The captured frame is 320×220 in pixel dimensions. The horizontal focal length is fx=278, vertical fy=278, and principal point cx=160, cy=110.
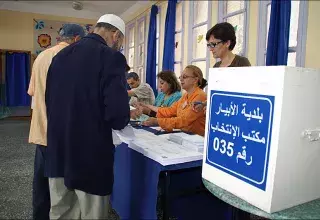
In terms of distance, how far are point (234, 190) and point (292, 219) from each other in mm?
167

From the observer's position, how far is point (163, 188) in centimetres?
138

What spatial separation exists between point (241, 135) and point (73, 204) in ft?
3.13

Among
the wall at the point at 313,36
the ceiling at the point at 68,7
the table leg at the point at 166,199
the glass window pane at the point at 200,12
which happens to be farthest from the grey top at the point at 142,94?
the ceiling at the point at 68,7

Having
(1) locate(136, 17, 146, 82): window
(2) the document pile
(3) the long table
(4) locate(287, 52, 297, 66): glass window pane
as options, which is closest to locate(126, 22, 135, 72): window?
(1) locate(136, 17, 146, 82): window

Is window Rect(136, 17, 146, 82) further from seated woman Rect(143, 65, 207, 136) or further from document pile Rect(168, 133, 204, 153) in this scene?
document pile Rect(168, 133, 204, 153)

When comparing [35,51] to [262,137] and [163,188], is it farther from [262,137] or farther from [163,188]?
[262,137]

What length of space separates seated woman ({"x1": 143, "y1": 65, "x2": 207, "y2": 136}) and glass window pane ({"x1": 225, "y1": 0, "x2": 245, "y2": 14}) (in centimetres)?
165

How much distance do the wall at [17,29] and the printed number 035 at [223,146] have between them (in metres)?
7.40

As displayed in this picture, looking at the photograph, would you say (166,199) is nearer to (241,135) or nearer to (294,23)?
(241,135)

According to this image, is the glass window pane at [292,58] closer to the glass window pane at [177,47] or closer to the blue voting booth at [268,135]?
the blue voting booth at [268,135]

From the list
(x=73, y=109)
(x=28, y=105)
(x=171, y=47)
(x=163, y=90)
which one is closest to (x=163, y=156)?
(x=73, y=109)

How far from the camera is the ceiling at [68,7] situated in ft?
21.3

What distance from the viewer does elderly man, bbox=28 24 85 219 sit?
1.53m

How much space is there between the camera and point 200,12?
4.25m
